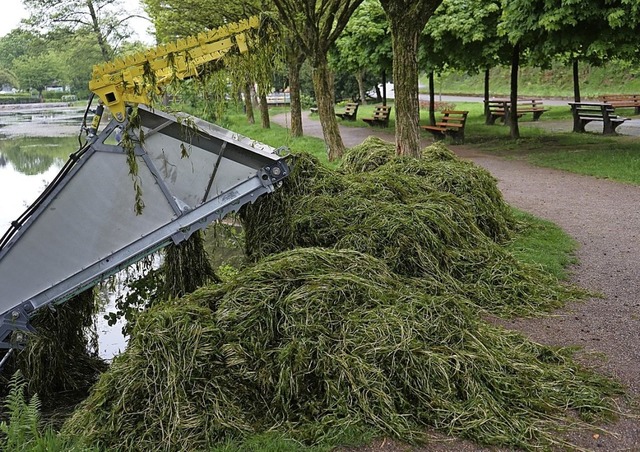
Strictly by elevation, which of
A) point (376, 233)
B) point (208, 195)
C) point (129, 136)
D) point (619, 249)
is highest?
point (129, 136)

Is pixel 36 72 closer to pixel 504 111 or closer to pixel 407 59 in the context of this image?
pixel 504 111

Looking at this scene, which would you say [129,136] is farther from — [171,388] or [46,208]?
[171,388]

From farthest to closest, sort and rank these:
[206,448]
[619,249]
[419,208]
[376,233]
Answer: [619,249]
[419,208]
[376,233]
[206,448]

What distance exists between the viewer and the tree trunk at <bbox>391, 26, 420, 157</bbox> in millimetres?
11695

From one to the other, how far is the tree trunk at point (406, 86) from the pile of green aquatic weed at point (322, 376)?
271 inches

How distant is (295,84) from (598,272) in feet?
55.4

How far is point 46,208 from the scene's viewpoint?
6.39 meters

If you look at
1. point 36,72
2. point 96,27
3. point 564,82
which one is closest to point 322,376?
point 96,27

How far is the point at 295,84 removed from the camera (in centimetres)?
2314

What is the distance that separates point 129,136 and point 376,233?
2.66 m

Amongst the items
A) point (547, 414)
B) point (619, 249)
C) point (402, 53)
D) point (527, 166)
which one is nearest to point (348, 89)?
point (527, 166)

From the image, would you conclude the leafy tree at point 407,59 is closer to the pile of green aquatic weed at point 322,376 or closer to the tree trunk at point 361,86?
the pile of green aquatic weed at point 322,376

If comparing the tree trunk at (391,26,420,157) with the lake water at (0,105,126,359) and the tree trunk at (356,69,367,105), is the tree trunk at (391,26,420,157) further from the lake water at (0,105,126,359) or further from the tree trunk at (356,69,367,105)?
the tree trunk at (356,69,367,105)

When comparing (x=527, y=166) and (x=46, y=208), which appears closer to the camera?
(x=46, y=208)
